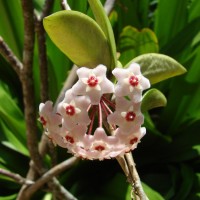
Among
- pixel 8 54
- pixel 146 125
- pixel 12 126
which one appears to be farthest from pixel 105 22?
pixel 12 126

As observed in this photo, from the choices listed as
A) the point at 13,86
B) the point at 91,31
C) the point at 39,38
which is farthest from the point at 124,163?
the point at 13,86

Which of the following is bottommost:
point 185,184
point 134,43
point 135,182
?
point 185,184

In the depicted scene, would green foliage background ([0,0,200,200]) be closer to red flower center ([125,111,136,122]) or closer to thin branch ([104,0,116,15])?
thin branch ([104,0,116,15])

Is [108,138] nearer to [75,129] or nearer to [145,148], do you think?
[75,129]

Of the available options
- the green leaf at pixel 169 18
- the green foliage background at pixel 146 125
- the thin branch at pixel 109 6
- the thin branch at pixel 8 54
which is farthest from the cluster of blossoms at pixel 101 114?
the green leaf at pixel 169 18

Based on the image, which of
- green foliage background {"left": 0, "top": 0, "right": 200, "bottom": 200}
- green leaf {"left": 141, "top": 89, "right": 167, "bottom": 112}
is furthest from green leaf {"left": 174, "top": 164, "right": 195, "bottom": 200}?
green leaf {"left": 141, "top": 89, "right": 167, "bottom": 112}

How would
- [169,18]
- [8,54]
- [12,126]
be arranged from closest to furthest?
[8,54], [12,126], [169,18]

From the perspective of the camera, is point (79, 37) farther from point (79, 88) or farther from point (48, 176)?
point (48, 176)
